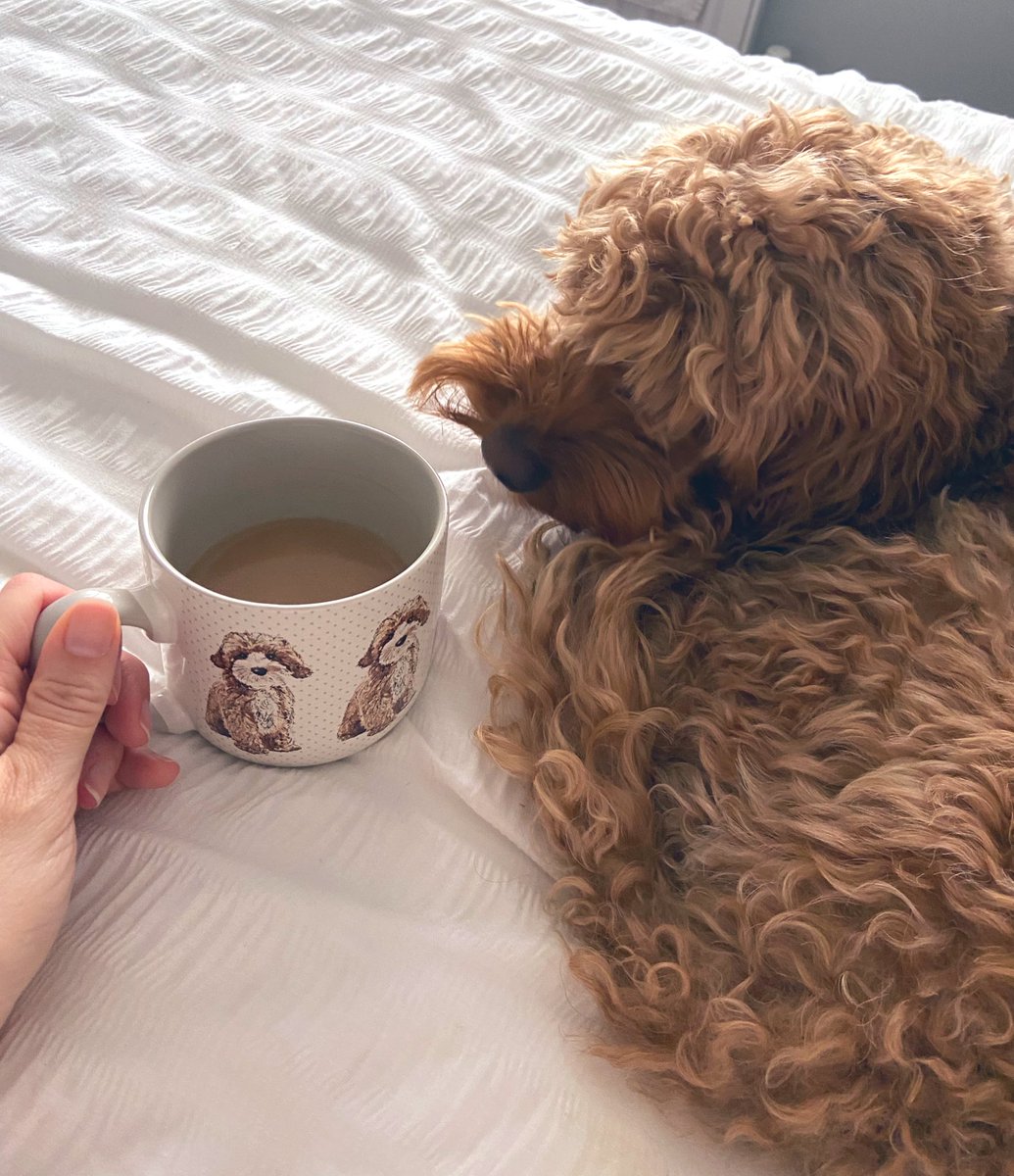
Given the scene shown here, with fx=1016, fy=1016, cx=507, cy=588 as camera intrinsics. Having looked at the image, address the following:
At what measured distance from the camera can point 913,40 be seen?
243cm

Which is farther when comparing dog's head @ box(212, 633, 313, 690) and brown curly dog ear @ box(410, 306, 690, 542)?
brown curly dog ear @ box(410, 306, 690, 542)

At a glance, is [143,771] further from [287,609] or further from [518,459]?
[518,459]

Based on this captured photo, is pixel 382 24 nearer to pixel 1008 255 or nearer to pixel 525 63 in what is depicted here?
pixel 525 63

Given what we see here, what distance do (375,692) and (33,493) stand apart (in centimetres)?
35

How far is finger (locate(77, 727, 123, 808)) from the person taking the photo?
61 centimetres

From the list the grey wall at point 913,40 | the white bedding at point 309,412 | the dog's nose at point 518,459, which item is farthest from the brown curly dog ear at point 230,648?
A: the grey wall at point 913,40

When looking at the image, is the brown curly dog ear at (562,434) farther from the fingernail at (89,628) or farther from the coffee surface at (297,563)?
the fingernail at (89,628)

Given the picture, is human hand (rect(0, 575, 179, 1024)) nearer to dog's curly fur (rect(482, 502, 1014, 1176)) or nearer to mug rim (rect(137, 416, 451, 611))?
mug rim (rect(137, 416, 451, 611))

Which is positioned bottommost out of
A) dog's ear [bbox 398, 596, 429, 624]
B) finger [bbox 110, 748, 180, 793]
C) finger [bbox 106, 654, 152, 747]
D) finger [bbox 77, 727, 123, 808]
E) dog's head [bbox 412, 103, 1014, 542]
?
finger [bbox 110, 748, 180, 793]

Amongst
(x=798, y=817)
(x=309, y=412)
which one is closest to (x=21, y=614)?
(x=309, y=412)

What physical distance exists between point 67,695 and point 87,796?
0.24 ft

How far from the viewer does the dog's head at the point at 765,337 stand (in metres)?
0.66

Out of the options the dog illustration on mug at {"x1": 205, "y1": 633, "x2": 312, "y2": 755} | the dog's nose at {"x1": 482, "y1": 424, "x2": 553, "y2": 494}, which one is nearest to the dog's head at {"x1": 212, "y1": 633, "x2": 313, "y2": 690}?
the dog illustration on mug at {"x1": 205, "y1": 633, "x2": 312, "y2": 755}

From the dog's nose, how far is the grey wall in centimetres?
220
